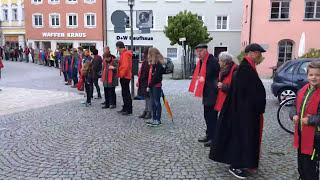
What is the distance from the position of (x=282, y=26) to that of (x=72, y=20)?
25.5 m

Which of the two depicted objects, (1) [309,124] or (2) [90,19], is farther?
(2) [90,19]

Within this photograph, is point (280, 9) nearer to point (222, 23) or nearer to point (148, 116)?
point (222, 23)

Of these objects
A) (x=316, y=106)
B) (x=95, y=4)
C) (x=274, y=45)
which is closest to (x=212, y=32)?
(x=274, y=45)

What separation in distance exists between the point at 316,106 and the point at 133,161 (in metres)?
2.87

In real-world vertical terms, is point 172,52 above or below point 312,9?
below

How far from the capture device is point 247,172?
511 cm

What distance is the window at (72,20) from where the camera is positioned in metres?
42.7

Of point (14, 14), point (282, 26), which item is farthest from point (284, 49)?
point (14, 14)

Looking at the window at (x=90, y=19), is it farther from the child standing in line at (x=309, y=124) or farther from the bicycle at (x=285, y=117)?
the child standing in line at (x=309, y=124)

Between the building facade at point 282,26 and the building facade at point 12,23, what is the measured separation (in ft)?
108

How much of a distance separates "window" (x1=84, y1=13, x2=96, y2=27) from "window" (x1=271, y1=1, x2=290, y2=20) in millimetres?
21609

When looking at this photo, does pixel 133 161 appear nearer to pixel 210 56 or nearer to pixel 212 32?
pixel 210 56

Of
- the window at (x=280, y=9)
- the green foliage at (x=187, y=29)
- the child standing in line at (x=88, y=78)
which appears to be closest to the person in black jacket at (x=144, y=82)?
the child standing in line at (x=88, y=78)

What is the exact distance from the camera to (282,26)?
2742cm
